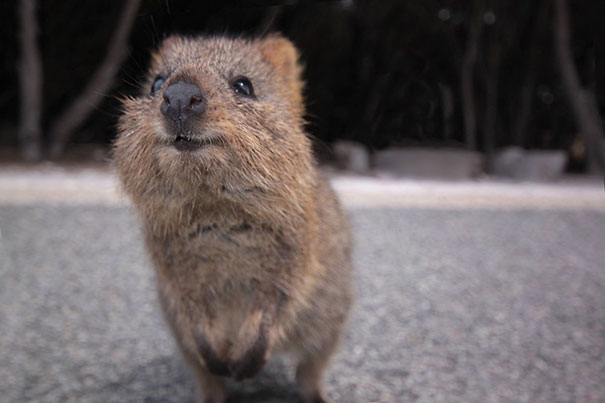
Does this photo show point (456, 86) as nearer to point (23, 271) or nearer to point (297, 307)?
point (297, 307)

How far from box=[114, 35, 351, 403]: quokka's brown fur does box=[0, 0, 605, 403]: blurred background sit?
9 cm

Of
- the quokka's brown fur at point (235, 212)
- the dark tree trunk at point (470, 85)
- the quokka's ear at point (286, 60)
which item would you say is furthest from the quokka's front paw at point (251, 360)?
the dark tree trunk at point (470, 85)

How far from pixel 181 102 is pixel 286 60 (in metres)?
0.61

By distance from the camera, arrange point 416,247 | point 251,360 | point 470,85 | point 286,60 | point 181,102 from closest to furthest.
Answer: point 181,102 < point 251,360 < point 286,60 < point 470,85 < point 416,247

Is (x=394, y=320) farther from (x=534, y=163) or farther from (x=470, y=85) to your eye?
(x=470, y=85)

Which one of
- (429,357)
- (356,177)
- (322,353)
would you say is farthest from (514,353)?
(356,177)

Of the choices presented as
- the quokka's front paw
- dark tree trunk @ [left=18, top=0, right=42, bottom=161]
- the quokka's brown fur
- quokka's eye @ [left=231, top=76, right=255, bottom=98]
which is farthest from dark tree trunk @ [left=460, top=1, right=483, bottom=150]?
dark tree trunk @ [left=18, top=0, right=42, bottom=161]

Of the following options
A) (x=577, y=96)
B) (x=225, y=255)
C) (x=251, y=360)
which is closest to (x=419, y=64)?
(x=577, y=96)

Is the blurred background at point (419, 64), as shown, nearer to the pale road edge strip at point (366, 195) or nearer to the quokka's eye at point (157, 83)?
the quokka's eye at point (157, 83)

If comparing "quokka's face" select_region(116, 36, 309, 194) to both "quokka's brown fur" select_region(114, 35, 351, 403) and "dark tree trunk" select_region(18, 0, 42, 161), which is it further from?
"dark tree trunk" select_region(18, 0, 42, 161)

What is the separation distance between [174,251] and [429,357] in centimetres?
95

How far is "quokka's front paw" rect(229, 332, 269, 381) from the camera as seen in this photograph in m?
1.26

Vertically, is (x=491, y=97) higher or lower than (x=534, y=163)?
higher

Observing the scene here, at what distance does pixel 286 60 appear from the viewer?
1423mm
